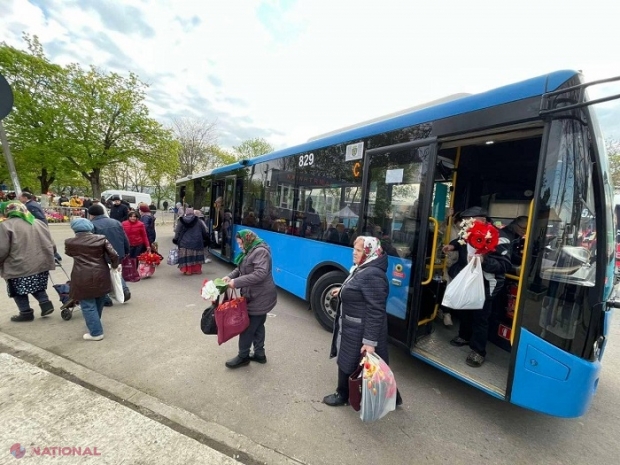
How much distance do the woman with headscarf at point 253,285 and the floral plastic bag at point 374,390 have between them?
4.09ft

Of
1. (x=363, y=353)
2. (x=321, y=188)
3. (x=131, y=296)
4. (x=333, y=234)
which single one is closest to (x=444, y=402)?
(x=363, y=353)

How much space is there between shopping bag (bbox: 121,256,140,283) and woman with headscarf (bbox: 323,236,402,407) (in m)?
5.24

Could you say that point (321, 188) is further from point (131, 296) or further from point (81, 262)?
point (131, 296)

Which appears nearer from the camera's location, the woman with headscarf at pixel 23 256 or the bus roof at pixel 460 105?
the bus roof at pixel 460 105

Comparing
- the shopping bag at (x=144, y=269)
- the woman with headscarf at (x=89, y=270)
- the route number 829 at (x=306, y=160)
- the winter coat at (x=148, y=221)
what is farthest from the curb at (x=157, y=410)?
the winter coat at (x=148, y=221)

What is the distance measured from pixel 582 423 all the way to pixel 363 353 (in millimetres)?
2257

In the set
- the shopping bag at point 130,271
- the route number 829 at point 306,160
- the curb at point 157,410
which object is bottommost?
the curb at point 157,410

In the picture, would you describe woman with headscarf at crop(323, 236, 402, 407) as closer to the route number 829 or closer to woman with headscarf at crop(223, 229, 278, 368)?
woman with headscarf at crop(223, 229, 278, 368)

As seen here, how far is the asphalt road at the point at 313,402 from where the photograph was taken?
226 cm

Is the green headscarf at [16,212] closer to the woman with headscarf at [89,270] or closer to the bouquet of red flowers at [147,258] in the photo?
the woman with headscarf at [89,270]

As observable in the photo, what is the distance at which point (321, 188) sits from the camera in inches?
176

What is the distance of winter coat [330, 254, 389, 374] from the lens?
229 centimetres

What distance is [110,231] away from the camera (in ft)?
15.5

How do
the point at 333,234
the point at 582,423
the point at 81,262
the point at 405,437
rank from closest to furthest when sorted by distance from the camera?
1. the point at 405,437
2. the point at 582,423
3. the point at 81,262
4. the point at 333,234
